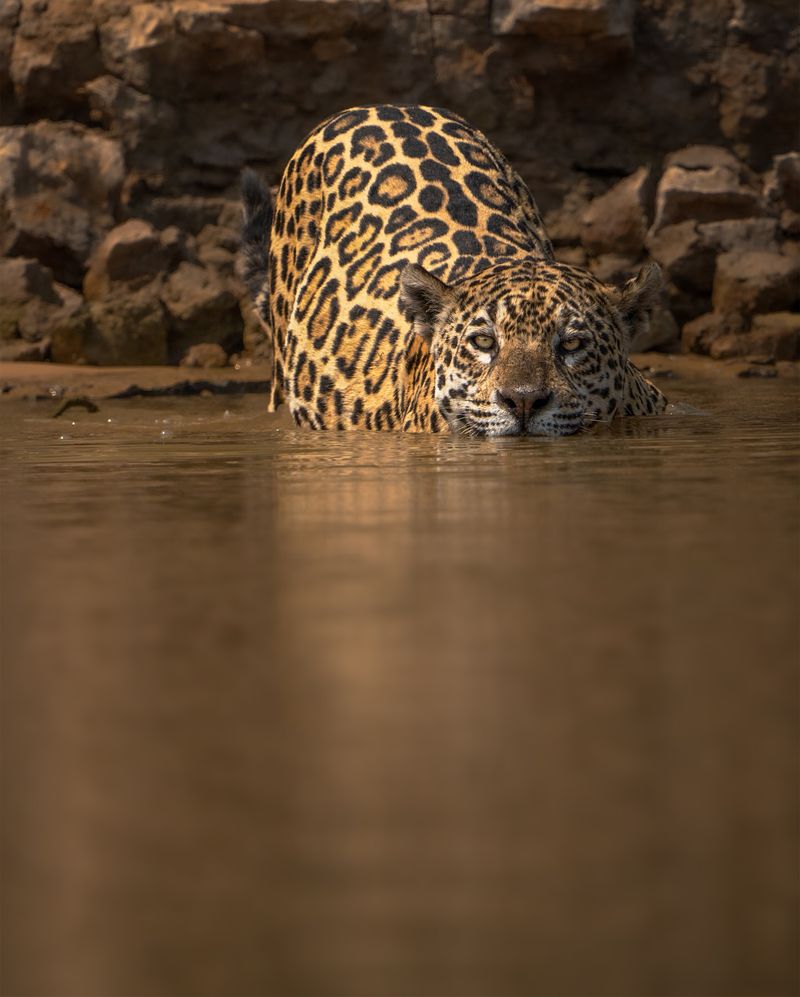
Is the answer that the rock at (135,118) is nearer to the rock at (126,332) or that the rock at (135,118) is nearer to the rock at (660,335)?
the rock at (126,332)

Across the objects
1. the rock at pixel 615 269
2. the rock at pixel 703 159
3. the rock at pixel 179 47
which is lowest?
the rock at pixel 615 269

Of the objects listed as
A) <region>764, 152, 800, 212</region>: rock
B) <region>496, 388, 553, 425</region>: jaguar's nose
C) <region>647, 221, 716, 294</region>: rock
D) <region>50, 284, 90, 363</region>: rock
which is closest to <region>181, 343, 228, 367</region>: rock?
<region>50, 284, 90, 363</region>: rock

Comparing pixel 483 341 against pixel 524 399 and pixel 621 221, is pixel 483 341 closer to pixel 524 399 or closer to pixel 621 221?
pixel 524 399

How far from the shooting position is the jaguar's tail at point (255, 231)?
10.3 metres

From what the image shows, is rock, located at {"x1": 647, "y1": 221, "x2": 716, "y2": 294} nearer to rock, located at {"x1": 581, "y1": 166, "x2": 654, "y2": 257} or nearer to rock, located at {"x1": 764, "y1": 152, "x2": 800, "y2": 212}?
rock, located at {"x1": 581, "y1": 166, "x2": 654, "y2": 257}

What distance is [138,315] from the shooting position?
39.5 ft

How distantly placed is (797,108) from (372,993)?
507 inches

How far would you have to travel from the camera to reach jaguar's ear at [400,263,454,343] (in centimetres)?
782

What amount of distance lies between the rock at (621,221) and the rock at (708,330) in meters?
0.81

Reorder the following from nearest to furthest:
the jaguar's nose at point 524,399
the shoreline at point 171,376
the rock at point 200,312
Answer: the jaguar's nose at point 524,399, the shoreline at point 171,376, the rock at point 200,312

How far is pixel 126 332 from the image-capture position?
39.4ft

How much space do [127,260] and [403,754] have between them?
10475 millimetres

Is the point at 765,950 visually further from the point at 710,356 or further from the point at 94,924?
the point at 710,356

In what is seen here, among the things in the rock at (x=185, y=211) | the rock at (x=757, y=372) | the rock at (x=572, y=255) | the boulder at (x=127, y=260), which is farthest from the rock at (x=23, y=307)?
the rock at (x=757, y=372)
